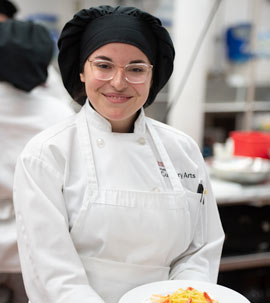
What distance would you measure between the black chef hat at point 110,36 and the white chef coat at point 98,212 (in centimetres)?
15

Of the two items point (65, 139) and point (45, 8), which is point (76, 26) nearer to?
point (65, 139)

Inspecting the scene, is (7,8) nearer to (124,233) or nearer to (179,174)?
(179,174)

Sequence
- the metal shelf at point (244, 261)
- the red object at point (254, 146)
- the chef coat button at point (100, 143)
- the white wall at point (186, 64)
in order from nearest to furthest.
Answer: the chef coat button at point (100, 143) < the metal shelf at point (244, 261) < the white wall at point (186, 64) < the red object at point (254, 146)

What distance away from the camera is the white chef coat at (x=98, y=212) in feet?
3.72

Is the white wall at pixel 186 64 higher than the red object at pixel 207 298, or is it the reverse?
the white wall at pixel 186 64

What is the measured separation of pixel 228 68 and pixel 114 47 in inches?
147

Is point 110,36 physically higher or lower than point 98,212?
higher

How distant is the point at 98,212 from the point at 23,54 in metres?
0.88

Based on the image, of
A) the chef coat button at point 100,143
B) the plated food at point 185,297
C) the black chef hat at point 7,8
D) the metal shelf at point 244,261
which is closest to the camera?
the plated food at point 185,297

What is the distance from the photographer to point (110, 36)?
1126 mm

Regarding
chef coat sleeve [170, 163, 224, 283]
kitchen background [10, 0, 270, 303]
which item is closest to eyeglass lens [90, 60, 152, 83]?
chef coat sleeve [170, 163, 224, 283]

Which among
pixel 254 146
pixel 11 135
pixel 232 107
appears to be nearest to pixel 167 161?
pixel 11 135

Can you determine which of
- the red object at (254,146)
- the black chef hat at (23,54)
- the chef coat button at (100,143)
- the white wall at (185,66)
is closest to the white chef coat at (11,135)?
the black chef hat at (23,54)

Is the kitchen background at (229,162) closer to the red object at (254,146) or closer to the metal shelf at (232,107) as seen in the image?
→ the red object at (254,146)
